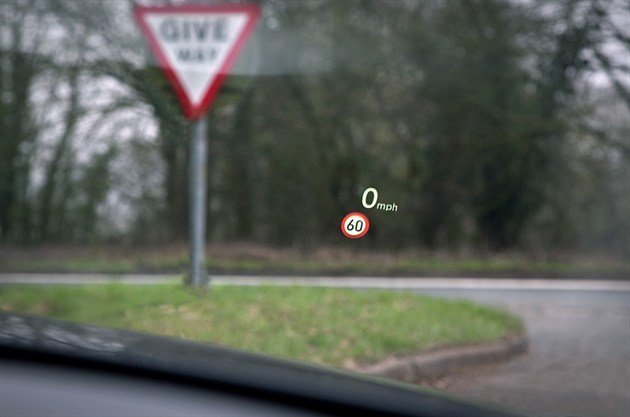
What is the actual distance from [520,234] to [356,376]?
17102 mm

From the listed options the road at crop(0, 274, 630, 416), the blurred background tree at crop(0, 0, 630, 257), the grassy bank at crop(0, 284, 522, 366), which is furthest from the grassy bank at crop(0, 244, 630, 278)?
the grassy bank at crop(0, 284, 522, 366)

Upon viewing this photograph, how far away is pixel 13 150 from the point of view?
1772 cm

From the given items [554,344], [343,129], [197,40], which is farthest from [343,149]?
[197,40]

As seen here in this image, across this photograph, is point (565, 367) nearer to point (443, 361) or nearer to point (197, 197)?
point (443, 361)

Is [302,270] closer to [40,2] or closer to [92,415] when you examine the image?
[40,2]

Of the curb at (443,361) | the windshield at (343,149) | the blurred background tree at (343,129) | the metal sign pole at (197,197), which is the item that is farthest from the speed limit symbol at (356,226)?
the blurred background tree at (343,129)

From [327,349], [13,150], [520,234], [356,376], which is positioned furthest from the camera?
[520,234]

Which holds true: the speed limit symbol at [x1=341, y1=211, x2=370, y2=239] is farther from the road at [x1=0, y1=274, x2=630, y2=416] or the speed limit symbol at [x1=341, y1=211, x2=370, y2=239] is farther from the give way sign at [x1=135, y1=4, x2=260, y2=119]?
the give way sign at [x1=135, y1=4, x2=260, y2=119]

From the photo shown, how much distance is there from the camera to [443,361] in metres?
7.00

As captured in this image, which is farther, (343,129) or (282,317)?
(343,129)

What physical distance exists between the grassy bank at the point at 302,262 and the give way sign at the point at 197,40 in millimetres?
7424

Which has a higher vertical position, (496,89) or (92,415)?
(496,89)

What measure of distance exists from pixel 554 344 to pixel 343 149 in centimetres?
988

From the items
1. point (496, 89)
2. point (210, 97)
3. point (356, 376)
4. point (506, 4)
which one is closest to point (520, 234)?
point (496, 89)
